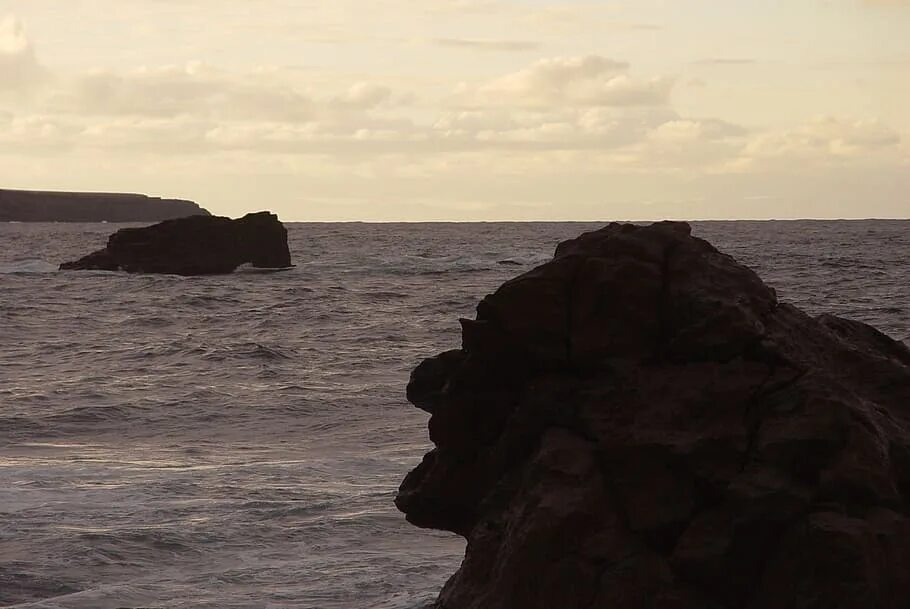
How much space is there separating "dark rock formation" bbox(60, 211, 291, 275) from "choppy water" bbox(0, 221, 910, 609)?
70.5 ft

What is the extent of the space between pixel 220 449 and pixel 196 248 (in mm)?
48299

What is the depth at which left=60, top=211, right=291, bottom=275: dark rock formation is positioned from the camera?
2421 inches

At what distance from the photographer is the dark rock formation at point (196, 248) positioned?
202 feet

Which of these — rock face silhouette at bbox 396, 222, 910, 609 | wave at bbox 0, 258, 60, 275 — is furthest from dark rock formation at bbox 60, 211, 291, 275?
rock face silhouette at bbox 396, 222, 910, 609

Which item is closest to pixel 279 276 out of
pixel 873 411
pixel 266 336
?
pixel 266 336

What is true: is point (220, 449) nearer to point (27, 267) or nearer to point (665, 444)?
point (665, 444)

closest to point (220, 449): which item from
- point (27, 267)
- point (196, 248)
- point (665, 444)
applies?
point (665, 444)

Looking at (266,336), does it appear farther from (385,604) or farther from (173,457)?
(385,604)

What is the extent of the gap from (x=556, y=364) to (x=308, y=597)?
282 cm

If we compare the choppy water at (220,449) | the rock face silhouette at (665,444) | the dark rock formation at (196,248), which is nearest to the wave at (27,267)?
the dark rock formation at (196,248)

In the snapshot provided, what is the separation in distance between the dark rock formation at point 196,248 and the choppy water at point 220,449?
21.5m

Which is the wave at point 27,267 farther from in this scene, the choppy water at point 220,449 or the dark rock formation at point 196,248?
the choppy water at point 220,449

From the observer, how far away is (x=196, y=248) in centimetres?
6250

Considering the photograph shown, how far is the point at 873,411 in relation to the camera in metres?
6.60
